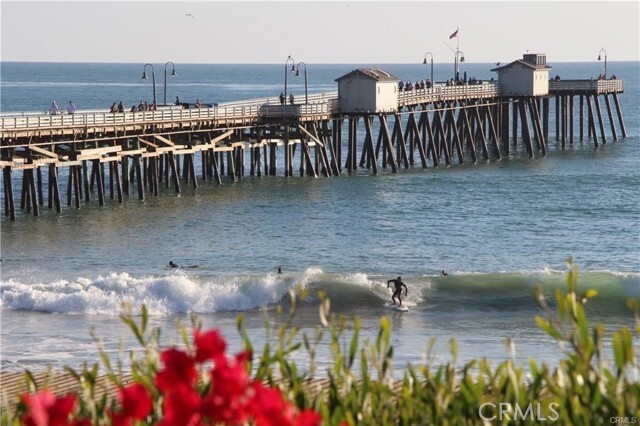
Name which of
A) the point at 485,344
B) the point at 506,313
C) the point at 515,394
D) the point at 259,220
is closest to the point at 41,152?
the point at 259,220

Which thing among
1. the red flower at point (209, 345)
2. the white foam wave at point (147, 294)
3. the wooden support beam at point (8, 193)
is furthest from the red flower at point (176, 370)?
the wooden support beam at point (8, 193)

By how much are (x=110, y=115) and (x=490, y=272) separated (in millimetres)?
15283

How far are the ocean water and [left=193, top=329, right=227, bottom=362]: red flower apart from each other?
10.6 meters

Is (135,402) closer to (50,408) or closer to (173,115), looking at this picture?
(50,408)

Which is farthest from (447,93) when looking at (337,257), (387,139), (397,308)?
(397,308)

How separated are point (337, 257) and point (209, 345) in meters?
30.7

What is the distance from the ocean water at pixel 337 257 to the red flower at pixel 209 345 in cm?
1058

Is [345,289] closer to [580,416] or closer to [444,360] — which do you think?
[444,360]

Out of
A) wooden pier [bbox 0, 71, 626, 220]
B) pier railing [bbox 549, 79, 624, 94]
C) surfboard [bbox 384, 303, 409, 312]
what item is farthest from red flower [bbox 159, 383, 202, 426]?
pier railing [bbox 549, 79, 624, 94]

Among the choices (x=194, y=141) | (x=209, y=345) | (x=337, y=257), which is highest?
(x=209, y=345)

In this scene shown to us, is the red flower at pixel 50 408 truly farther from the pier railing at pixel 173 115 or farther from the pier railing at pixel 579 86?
the pier railing at pixel 579 86

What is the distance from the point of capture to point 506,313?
96.1ft

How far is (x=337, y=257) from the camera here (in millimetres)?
37156

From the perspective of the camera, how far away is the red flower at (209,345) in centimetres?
643
